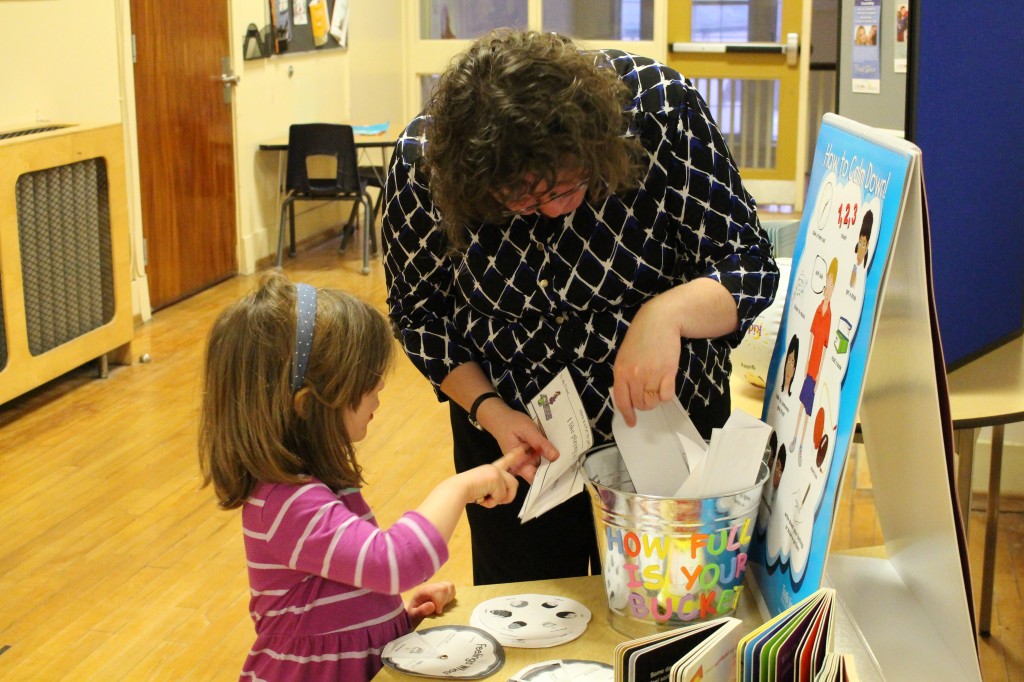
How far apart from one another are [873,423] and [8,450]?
3.23 meters

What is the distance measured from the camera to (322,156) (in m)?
6.49

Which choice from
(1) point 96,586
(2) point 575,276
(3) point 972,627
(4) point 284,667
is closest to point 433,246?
(2) point 575,276

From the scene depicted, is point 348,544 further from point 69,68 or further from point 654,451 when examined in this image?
point 69,68

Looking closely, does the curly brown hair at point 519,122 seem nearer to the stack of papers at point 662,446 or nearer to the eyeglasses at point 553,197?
the eyeglasses at point 553,197

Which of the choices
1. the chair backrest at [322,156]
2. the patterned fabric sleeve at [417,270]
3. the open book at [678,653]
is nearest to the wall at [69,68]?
the chair backrest at [322,156]

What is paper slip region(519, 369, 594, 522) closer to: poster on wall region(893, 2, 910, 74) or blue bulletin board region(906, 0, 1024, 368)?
blue bulletin board region(906, 0, 1024, 368)

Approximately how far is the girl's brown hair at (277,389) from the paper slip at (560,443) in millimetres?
202

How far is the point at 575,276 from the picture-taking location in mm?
1362

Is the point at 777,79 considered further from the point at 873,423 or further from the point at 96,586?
the point at 873,423

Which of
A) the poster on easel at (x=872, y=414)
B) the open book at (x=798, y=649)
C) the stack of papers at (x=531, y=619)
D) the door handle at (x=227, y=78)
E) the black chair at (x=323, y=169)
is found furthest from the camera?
A: the black chair at (x=323, y=169)

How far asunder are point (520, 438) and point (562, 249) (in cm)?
23

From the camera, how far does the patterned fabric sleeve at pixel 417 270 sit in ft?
4.60

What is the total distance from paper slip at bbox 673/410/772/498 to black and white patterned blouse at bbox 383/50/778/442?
0.20 m

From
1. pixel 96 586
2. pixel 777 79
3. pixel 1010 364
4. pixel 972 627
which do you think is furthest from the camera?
pixel 777 79
